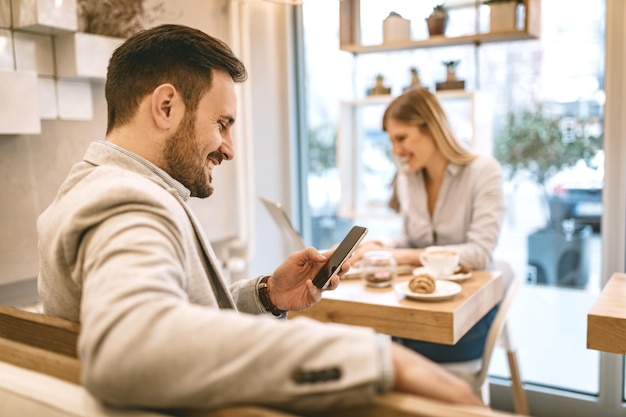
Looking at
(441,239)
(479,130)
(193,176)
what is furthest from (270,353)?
→ (479,130)

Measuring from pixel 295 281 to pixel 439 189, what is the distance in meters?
1.16

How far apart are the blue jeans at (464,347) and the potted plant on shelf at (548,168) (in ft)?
2.44

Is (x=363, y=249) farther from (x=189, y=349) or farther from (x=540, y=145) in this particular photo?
(x=189, y=349)

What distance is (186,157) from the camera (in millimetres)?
1167

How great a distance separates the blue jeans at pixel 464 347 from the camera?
213 centimetres

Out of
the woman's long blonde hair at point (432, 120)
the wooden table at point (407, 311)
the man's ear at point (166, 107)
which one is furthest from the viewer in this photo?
the woman's long blonde hair at point (432, 120)

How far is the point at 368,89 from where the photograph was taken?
308cm

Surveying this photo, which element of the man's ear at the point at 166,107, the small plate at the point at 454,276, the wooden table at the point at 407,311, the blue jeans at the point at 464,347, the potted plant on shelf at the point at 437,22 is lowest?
the blue jeans at the point at 464,347

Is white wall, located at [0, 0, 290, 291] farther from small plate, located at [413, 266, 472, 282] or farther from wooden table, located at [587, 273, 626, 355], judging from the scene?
wooden table, located at [587, 273, 626, 355]

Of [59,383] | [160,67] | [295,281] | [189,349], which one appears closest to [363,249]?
[295,281]

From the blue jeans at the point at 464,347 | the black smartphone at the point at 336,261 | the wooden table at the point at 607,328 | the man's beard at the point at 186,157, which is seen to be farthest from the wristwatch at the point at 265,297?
the blue jeans at the point at 464,347

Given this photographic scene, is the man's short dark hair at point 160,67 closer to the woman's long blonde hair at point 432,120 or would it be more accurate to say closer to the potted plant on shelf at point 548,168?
the woman's long blonde hair at point 432,120

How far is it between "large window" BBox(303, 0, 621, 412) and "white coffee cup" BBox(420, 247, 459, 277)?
95cm

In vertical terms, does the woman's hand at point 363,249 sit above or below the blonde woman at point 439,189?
below
